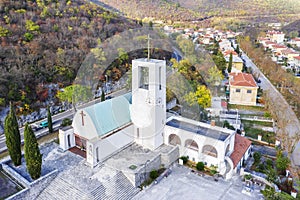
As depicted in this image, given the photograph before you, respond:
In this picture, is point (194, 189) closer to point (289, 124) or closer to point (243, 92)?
point (289, 124)

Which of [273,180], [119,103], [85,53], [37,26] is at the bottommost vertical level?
[273,180]

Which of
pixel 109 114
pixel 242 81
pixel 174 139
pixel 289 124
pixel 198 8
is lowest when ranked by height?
pixel 289 124

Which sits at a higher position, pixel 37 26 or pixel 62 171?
pixel 37 26

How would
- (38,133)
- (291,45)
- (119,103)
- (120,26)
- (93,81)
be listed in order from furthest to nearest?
(291,45), (120,26), (93,81), (38,133), (119,103)

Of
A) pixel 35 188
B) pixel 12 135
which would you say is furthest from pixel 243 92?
pixel 12 135

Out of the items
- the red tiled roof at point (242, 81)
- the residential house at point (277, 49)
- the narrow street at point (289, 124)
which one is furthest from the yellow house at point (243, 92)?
the residential house at point (277, 49)

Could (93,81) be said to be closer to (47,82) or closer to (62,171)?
(47,82)

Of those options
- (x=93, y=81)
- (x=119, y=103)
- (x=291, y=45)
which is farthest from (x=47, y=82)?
(x=291, y=45)

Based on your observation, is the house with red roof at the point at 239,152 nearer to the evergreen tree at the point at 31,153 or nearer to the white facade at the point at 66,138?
the white facade at the point at 66,138
